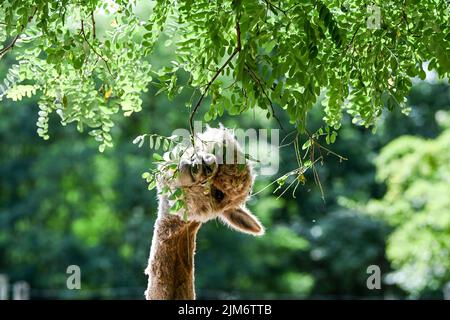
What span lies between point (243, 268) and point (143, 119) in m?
3.51

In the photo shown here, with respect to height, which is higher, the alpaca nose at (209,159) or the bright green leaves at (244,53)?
the bright green leaves at (244,53)

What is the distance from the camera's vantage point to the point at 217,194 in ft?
7.47

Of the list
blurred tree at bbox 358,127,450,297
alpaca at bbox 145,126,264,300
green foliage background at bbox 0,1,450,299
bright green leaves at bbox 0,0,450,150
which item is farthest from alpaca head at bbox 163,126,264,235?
green foliage background at bbox 0,1,450,299

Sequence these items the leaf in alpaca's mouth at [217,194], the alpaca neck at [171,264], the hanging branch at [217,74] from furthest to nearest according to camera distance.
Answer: the alpaca neck at [171,264] < the leaf in alpaca's mouth at [217,194] < the hanging branch at [217,74]

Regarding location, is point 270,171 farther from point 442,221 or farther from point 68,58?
point 442,221

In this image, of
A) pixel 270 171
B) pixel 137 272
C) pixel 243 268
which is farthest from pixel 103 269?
pixel 270 171

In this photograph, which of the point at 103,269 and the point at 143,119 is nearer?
the point at 103,269

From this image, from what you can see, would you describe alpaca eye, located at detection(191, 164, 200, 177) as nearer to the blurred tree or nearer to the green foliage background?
the blurred tree

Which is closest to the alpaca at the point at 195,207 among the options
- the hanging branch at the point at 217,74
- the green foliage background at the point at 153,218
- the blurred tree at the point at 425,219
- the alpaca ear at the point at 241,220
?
the alpaca ear at the point at 241,220

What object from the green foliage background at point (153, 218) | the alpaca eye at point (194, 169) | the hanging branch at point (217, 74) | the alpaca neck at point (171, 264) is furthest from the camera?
the green foliage background at point (153, 218)

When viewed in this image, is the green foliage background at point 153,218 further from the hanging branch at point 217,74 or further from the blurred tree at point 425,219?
the hanging branch at point 217,74

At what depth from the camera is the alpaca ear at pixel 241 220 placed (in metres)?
2.44

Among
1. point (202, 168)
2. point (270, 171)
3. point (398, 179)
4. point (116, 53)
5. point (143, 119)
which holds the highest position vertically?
point (143, 119)

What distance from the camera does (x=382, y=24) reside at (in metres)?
2.11
